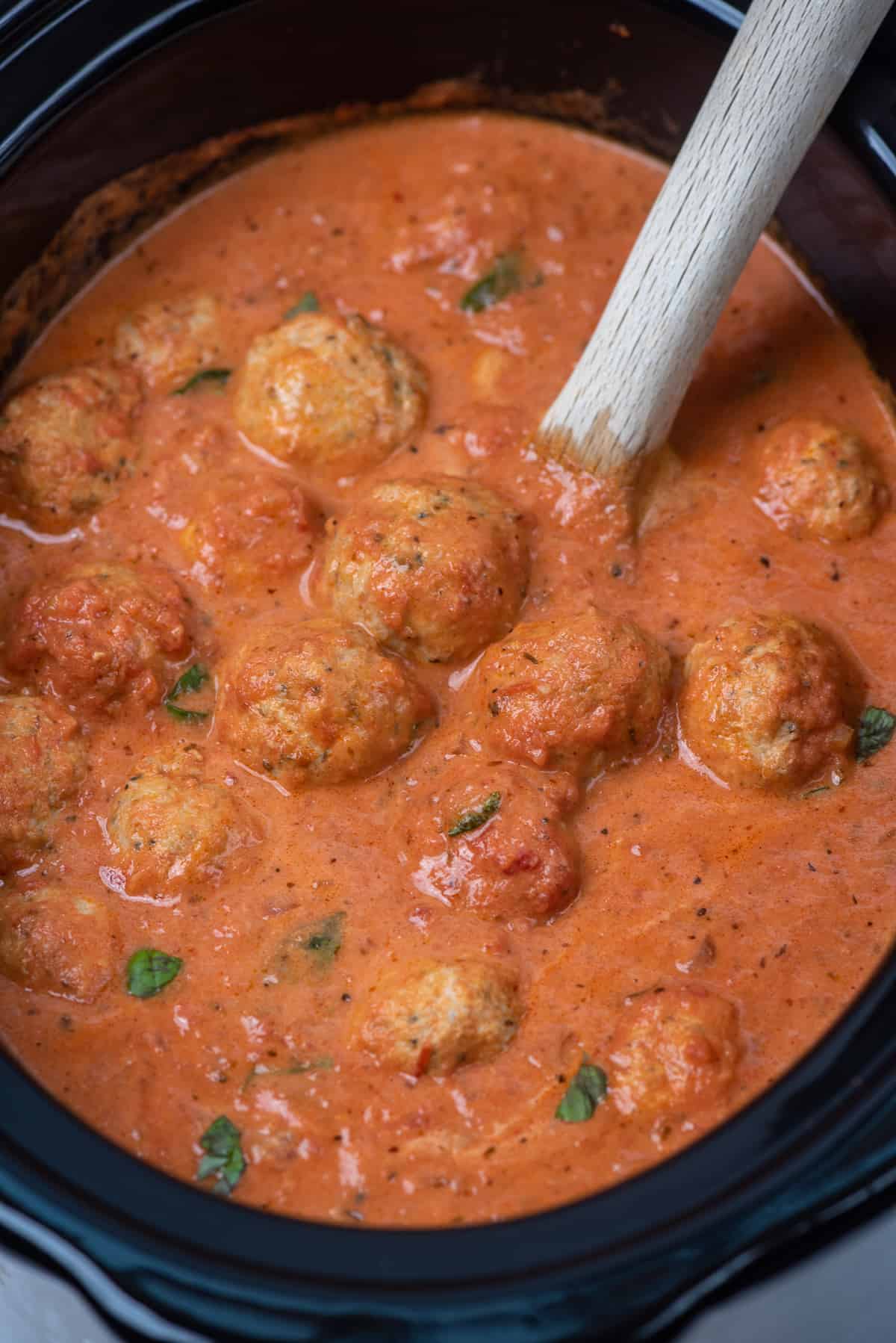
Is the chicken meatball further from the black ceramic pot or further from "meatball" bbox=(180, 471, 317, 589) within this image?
the black ceramic pot

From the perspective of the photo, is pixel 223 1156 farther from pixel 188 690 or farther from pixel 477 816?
pixel 188 690

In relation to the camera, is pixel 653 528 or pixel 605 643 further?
pixel 653 528

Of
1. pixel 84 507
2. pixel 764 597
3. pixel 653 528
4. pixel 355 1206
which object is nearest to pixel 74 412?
pixel 84 507

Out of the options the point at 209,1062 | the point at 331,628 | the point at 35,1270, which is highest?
the point at 331,628

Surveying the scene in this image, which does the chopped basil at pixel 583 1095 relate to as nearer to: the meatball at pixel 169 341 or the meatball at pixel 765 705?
the meatball at pixel 765 705

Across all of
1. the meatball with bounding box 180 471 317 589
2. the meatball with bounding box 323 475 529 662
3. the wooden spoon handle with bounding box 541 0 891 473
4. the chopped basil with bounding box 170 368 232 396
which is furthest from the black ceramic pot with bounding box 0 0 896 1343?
the chopped basil with bounding box 170 368 232 396

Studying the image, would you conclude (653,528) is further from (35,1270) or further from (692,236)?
(35,1270)

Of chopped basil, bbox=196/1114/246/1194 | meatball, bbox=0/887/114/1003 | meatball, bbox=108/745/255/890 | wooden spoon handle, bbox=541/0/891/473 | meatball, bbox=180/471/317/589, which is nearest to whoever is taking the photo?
chopped basil, bbox=196/1114/246/1194


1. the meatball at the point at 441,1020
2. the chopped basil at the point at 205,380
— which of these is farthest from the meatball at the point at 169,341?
the meatball at the point at 441,1020
